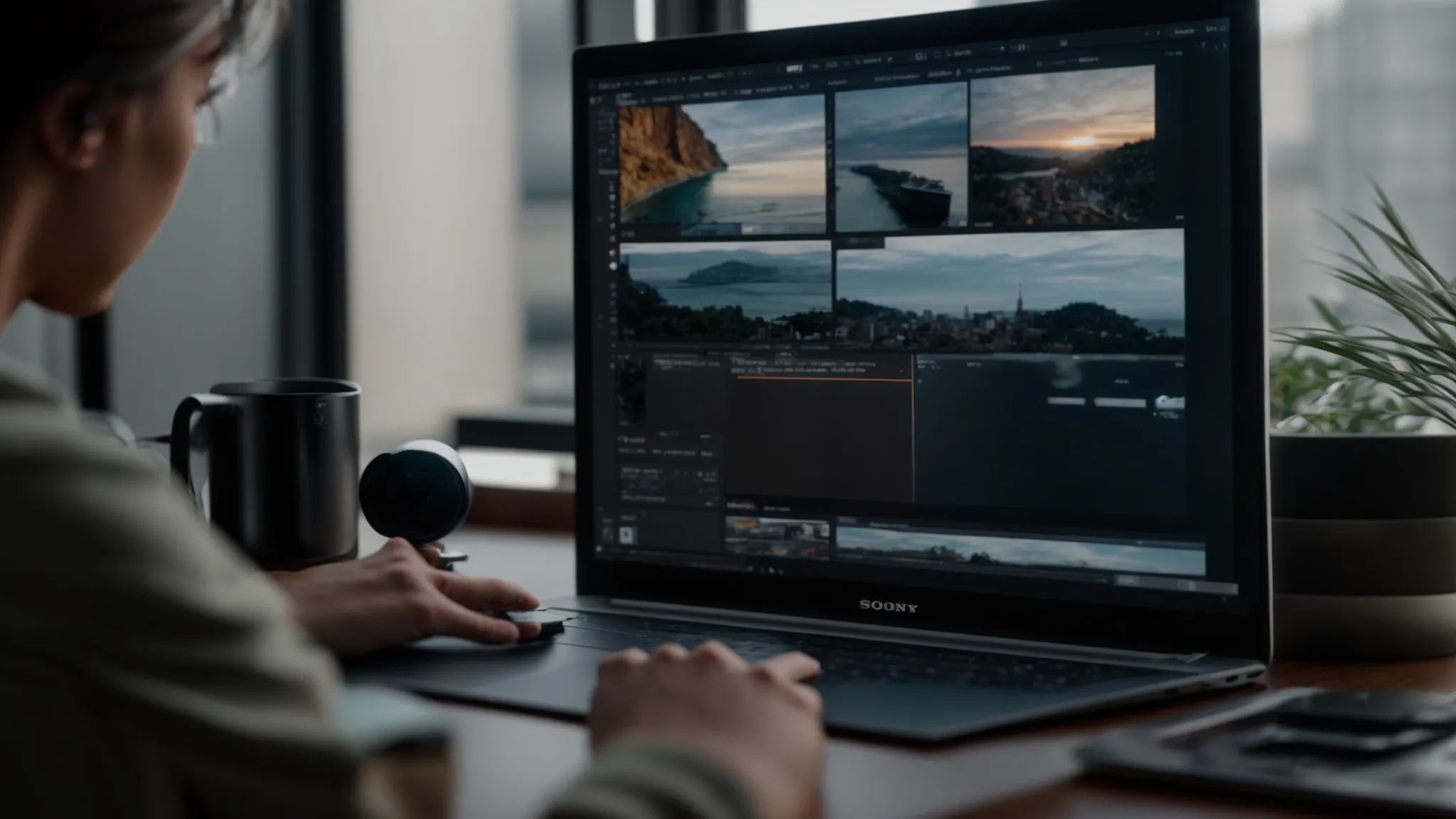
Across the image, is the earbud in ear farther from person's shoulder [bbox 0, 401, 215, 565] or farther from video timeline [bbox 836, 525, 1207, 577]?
video timeline [bbox 836, 525, 1207, 577]

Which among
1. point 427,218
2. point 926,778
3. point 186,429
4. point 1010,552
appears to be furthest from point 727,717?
point 427,218

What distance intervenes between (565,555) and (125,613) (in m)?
0.95

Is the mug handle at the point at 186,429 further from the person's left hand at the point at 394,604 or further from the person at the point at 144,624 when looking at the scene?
the person at the point at 144,624

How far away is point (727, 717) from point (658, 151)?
1.77 feet

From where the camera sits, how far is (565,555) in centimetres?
143

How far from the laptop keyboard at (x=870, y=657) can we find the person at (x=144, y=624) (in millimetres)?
167

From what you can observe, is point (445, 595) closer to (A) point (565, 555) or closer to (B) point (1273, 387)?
(A) point (565, 555)

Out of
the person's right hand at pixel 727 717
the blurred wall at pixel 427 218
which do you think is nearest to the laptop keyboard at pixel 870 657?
the person's right hand at pixel 727 717

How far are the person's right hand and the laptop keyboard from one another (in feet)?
0.36

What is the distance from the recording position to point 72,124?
23.5 inches

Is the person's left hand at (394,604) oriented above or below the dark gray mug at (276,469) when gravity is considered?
below

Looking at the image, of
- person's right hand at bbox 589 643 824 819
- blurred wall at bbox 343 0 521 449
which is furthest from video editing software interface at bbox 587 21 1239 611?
blurred wall at bbox 343 0 521 449

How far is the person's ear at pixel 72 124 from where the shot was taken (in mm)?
583

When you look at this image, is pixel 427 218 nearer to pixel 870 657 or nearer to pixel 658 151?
pixel 658 151
